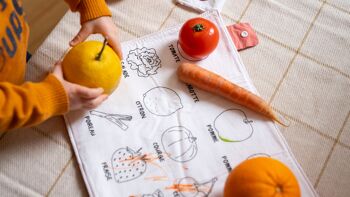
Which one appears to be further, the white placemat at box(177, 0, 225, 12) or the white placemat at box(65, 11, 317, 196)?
the white placemat at box(177, 0, 225, 12)

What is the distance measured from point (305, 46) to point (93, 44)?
46 cm

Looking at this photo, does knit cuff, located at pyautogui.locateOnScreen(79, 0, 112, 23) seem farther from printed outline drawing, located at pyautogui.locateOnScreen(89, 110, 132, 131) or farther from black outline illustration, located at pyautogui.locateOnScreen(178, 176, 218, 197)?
black outline illustration, located at pyautogui.locateOnScreen(178, 176, 218, 197)

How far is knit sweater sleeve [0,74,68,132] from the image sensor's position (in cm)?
57

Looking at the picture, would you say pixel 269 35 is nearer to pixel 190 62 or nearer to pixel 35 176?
pixel 190 62

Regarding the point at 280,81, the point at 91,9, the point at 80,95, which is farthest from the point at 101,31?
the point at 280,81

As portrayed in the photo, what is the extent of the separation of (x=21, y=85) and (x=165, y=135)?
271 millimetres

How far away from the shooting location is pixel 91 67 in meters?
0.62

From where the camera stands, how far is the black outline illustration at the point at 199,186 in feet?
2.08

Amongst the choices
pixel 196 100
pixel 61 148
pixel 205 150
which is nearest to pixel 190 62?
pixel 196 100

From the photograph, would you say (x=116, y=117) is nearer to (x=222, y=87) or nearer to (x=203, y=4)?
A: (x=222, y=87)

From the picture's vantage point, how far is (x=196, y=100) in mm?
721

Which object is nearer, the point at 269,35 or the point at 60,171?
the point at 60,171

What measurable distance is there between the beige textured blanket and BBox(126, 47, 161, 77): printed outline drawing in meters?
0.05

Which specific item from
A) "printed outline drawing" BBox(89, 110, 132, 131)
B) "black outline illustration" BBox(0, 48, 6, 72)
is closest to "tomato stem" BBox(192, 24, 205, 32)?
"printed outline drawing" BBox(89, 110, 132, 131)
